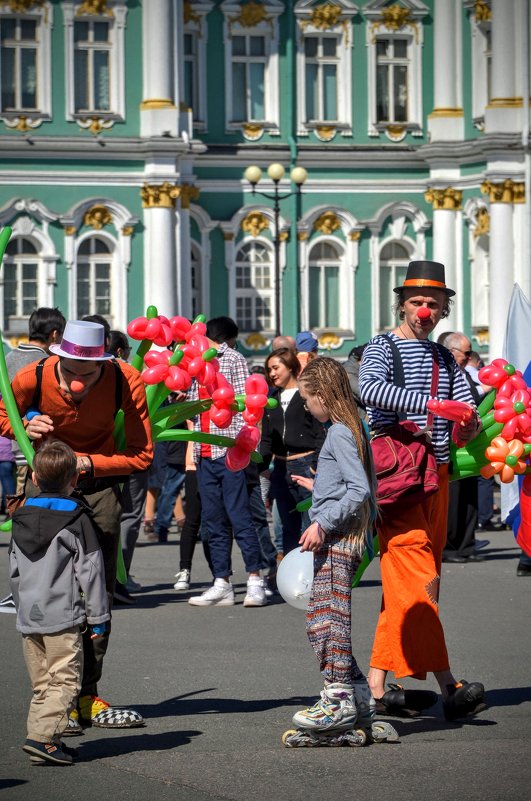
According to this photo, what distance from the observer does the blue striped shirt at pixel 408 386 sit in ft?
27.2

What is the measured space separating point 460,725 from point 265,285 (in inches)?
1330

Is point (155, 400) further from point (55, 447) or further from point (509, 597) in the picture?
point (509, 597)

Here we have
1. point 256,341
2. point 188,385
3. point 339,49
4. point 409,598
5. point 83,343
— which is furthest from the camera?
point 339,49

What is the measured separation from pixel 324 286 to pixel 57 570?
35.2 metres

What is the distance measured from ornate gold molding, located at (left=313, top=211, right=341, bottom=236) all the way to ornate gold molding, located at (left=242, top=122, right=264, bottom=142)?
8.09 ft

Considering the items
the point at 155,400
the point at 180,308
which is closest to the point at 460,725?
the point at 155,400

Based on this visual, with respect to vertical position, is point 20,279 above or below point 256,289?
above

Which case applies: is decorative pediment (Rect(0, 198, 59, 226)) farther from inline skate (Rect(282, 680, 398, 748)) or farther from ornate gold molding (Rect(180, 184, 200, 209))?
inline skate (Rect(282, 680, 398, 748))

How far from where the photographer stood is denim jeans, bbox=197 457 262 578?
514 inches

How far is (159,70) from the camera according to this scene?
38656 mm

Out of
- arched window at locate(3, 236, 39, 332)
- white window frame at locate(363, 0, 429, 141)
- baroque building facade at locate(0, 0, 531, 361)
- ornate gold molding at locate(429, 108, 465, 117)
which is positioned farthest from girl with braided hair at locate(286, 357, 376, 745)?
white window frame at locate(363, 0, 429, 141)

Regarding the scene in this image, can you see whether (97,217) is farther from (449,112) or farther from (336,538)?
(336,538)

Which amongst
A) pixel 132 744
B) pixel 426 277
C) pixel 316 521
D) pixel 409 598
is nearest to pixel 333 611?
pixel 316 521

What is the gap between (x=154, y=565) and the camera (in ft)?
52.8
